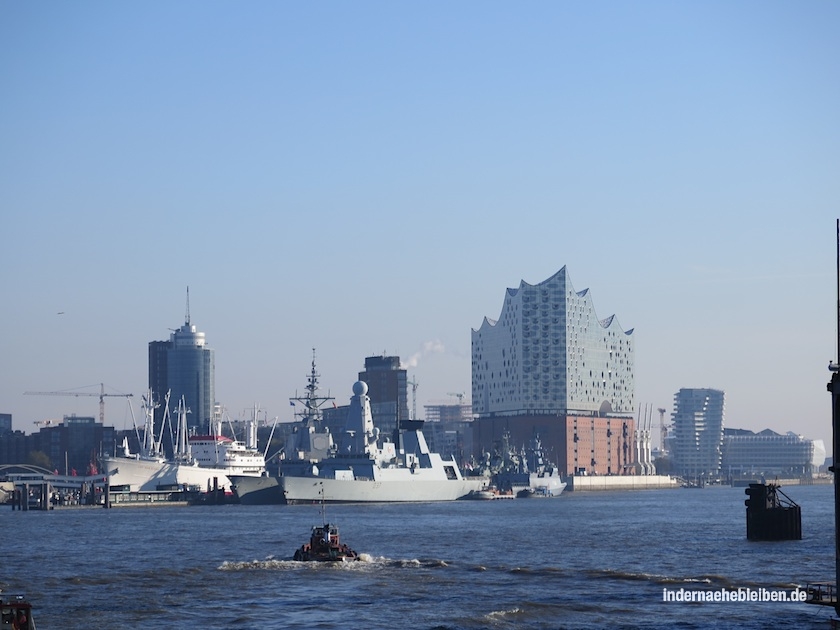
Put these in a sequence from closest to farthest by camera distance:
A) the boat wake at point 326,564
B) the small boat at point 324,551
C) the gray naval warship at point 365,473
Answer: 1. the boat wake at point 326,564
2. the small boat at point 324,551
3. the gray naval warship at point 365,473

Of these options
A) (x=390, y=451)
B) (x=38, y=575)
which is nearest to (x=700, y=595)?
(x=38, y=575)

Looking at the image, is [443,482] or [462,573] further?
[443,482]

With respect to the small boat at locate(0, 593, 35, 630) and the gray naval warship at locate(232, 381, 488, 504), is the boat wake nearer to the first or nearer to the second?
Result: the small boat at locate(0, 593, 35, 630)

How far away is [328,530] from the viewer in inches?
2448

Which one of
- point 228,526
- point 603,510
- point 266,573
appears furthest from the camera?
point 603,510

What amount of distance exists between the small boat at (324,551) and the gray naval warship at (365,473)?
69975mm

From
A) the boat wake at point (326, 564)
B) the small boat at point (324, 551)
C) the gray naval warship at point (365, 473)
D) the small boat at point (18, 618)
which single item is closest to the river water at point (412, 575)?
the boat wake at point (326, 564)

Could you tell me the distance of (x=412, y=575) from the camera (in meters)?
57.3

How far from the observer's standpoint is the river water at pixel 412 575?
148 ft

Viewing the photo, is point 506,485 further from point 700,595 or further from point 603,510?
point 700,595

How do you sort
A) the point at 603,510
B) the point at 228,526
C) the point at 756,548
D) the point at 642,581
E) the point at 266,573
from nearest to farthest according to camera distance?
1. the point at 642,581
2. the point at 266,573
3. the point at 756,548
4. the point at 228,526
5. the point at 603,510

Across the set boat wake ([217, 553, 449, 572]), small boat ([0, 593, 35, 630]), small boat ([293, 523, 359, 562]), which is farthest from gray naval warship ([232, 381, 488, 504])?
small boat ([0, 593, 35, 630])

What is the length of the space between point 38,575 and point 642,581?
84.8ft

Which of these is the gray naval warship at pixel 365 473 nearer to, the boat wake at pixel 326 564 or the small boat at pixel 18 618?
the boat wake at pixel 326 564
